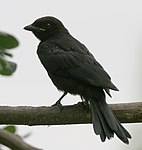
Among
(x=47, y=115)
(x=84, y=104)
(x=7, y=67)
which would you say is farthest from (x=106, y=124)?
(x=7, y=67)

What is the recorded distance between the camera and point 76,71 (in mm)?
3990

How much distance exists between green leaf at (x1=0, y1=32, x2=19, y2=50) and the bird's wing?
716 mm

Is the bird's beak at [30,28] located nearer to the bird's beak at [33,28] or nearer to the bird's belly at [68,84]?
the bird's beak at [33,28]

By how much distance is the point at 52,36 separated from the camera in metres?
4.74

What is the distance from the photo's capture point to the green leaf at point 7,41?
3191 millimetres

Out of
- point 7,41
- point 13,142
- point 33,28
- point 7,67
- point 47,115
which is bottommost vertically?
point 47,115

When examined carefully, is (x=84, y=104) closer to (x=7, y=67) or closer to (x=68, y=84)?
(x=68, y=84)

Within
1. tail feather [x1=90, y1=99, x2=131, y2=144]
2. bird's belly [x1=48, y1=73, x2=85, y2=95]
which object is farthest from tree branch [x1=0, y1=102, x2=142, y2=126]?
bird's belly [x1=48, y1=73, x2=85, y2=95]

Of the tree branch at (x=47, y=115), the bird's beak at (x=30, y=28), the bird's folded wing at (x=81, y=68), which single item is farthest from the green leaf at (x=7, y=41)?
the bird's beak at (x=30, y=28)

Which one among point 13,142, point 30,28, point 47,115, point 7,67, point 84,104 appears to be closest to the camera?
point 13,142

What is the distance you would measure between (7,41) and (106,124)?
940mm

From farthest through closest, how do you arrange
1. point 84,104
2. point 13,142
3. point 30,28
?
1. point 30,28
2. point 84,104
3. point 13,142

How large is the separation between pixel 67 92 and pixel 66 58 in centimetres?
27

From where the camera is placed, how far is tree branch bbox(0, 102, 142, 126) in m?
3.50
